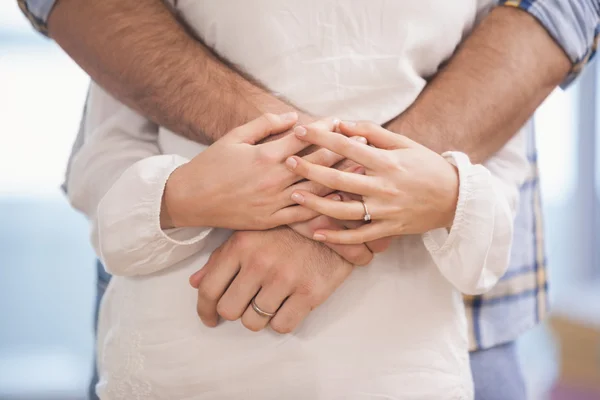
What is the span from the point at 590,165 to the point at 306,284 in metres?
3.20

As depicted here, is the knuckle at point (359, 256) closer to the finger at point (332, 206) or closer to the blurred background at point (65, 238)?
the finger at point (332, 206)

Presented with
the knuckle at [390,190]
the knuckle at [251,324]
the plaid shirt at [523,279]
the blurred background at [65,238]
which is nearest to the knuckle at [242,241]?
the knuckle at [251,324]

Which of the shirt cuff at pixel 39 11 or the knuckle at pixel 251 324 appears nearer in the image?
the knuckle at pixel 251 324

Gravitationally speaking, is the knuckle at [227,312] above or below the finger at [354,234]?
below

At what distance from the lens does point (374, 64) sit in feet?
3.15

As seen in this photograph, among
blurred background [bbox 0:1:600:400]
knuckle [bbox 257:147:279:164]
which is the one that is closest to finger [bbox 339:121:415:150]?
knuckle [bbox 257:147:279:164]

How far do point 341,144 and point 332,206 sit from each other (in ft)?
0.28

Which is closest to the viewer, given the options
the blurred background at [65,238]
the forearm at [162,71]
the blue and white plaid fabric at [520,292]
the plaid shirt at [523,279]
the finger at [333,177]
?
the finger at [333,177]

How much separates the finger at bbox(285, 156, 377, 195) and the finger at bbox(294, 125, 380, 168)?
0.08ft

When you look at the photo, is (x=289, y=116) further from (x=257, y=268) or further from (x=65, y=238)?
(x=65, y=238)

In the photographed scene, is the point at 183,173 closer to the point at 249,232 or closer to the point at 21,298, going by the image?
the point at 249,232

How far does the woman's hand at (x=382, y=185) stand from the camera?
0.86m

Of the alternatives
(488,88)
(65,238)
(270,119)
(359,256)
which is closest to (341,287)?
(359,256)

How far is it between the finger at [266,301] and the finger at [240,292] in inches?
0.5
